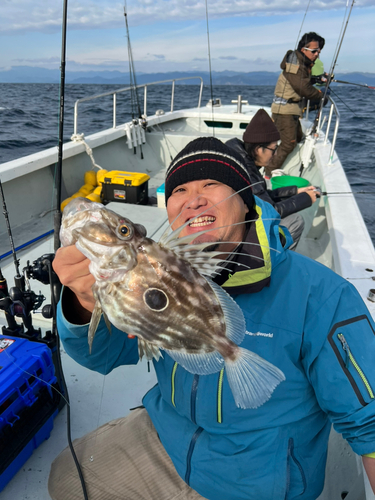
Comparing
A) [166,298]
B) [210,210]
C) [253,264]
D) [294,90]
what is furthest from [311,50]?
[166,298]

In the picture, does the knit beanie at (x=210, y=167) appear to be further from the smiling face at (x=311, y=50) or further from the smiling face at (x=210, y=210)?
the smiling face at (x=311, y=50)

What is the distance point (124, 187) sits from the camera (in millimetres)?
5926

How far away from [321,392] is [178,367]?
70cm

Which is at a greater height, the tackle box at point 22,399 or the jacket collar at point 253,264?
the jacket collar at point 253,264

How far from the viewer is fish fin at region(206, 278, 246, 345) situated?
146 cm

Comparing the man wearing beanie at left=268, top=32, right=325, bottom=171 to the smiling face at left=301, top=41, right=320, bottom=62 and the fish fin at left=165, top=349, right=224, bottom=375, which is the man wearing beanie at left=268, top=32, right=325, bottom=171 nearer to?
the smiling face at left=301, top=41, right=320, bottom=62

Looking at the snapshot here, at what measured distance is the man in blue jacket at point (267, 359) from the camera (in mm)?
1531

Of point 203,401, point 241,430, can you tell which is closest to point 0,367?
point 203,401

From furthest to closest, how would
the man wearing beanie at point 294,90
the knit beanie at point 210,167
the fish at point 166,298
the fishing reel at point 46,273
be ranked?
the man wearing beanie at point 294,90
the fishing reel at point 46,273
the knit beanie at point 210,167
the fish at point 166,298

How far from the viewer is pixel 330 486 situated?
2.24 m

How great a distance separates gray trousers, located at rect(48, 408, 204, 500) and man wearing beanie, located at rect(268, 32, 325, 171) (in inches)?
287

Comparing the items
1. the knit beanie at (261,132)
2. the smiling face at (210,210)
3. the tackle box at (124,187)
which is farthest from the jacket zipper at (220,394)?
the tackle box at (124,187)

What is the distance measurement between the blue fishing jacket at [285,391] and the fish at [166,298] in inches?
9.7

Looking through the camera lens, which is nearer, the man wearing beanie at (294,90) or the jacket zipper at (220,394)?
the jacket zipper at (220,394)
